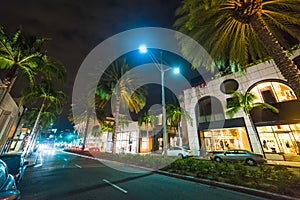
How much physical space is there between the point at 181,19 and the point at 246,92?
15.0 metres

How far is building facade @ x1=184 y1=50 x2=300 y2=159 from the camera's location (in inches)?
656

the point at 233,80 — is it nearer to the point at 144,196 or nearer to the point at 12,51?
the point at 144,196

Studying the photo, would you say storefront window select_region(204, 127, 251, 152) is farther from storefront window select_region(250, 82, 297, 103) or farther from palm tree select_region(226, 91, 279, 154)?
storefront window select_region(250, 82, 297, 103)

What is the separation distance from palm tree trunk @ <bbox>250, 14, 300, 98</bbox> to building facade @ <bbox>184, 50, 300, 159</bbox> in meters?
8.66

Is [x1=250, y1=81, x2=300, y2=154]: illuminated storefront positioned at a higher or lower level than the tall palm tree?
lower

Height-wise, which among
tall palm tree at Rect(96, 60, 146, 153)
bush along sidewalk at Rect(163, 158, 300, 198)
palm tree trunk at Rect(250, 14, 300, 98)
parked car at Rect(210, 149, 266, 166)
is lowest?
bush along sidewalk at Rect(163, 158, 300, 198)

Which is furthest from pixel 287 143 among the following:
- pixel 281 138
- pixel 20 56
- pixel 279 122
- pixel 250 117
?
pixel 20 56

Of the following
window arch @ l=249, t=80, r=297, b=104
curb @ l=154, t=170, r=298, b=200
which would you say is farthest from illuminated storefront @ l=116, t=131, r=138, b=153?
curb @ l=154, t=170, r=298, b=200

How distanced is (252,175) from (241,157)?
32.6ft

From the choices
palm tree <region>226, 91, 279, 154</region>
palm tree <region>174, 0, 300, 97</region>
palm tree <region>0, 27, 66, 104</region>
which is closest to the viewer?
palm tree <region>174, 0, 300, 97</region>

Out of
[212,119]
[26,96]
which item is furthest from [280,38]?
[26,96]

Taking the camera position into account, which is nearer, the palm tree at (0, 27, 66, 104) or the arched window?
the palm tree at (0, 27, 66, 104)

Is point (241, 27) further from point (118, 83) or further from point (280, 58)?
point (118, 83)

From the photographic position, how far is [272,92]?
18344mm
